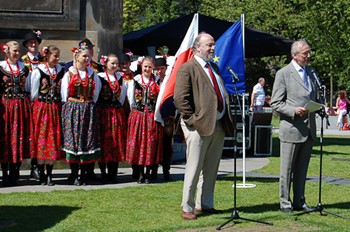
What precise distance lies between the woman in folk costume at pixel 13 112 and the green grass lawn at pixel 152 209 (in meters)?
1.12

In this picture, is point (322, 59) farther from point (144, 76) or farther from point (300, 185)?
point (300, 185)

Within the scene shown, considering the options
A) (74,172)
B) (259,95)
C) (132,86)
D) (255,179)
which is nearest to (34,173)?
(74,172)

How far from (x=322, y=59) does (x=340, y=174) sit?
20907 millimetres

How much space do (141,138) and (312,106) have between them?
3912mm

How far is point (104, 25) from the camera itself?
14.6 metres

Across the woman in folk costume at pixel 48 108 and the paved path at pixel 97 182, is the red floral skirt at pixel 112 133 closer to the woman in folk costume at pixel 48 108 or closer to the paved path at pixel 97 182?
the paved path at pixel 97 182

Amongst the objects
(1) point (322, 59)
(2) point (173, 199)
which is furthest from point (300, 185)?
(1) point (322, 59)

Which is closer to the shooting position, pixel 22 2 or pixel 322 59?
pixel 22 2

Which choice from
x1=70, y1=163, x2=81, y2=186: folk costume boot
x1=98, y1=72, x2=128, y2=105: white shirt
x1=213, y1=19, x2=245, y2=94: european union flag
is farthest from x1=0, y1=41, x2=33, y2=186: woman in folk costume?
x1=213, y1=19, x2=245, y2=94: european union flag

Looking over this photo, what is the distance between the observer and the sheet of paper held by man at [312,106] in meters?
9.25

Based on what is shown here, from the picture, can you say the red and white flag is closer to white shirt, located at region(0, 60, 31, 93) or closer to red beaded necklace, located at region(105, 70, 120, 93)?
red beaded necklace, located at region(105, 70, 120, 93)

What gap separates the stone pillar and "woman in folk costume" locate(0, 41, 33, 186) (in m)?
2.92

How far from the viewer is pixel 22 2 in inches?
557

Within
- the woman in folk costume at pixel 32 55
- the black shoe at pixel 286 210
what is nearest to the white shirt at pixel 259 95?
the woman in folk costume at pixel 32 55
